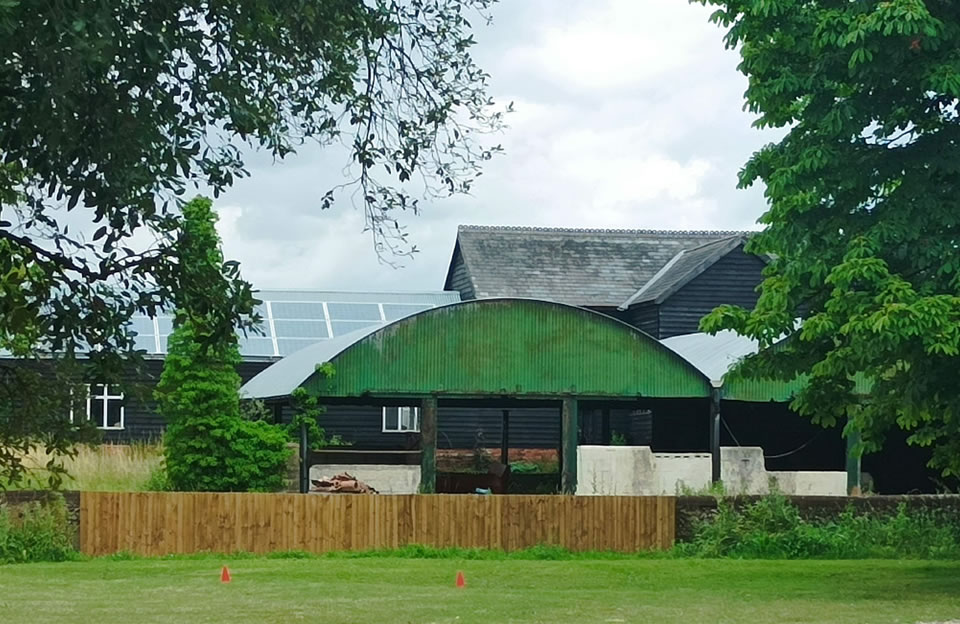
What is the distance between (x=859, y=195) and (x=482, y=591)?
24.3 feet

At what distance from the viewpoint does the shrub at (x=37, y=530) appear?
26359mm

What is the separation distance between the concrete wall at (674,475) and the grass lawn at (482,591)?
6334mm

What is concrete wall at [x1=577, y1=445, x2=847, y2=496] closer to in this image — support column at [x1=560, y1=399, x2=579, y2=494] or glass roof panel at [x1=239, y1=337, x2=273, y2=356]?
support column at [x1=560, y1=399, x2=579, y2=494]

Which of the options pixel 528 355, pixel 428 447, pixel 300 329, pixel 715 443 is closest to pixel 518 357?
pixel 528 355

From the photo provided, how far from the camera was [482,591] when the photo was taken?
2145cm

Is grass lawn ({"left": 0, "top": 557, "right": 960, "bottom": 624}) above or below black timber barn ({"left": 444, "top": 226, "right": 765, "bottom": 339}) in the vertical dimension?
below

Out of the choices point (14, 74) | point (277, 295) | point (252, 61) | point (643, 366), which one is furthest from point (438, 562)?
point (277, 295)

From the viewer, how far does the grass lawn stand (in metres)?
18.4

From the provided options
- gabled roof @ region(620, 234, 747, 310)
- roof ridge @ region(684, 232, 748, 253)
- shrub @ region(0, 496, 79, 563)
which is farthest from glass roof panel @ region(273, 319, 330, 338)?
shrub @ region(0, 496, 79, 563)

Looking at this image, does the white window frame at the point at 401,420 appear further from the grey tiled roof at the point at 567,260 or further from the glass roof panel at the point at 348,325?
the grey tiled roof at the point at 567,260

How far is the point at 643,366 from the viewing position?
111ft

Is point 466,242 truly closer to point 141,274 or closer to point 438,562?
point 438,562

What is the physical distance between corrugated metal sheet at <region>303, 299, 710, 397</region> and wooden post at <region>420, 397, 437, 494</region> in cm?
38

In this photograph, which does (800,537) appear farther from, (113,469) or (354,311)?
(354,311)
